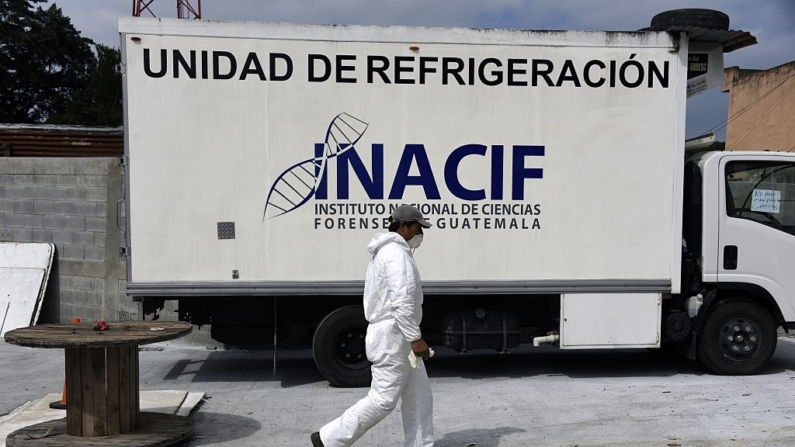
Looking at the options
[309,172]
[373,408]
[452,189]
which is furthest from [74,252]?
[373,408]

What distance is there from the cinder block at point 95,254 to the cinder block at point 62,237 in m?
0.35

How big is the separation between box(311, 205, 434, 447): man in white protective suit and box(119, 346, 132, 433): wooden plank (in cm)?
144

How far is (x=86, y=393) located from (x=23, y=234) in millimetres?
5622

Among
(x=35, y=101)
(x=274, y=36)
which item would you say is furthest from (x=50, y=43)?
(x=274, y=36)

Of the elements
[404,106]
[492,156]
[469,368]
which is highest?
[404,106]

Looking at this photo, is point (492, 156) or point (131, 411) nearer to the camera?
point (131, 411)

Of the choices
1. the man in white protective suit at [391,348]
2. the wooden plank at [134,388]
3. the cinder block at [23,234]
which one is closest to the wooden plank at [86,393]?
the wooden plank at [134,388]

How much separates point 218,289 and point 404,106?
247 centimetres

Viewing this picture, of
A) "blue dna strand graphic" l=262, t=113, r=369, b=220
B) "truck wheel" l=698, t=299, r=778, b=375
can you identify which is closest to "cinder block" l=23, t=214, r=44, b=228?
"blue dna strand graphic" l=262, t=113, r=369, b=220

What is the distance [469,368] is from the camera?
8125 millimetres

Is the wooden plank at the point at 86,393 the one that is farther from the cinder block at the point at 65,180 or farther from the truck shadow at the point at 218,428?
the cinder block at the point at 65,180

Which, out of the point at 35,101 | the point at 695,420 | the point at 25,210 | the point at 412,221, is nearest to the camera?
the point at 412,221

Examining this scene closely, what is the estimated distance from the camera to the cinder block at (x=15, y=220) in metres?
9.83

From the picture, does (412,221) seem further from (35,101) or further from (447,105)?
(35,101)
